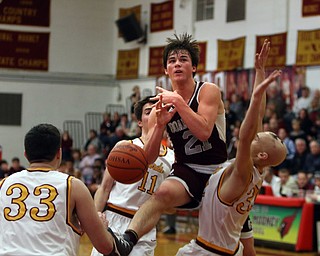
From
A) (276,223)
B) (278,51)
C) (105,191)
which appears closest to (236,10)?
(278,51)

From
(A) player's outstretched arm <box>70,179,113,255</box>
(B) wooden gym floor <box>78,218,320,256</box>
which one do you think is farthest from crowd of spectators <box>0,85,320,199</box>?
(A) player's outstretched arm <box>70,179,113,255</box>

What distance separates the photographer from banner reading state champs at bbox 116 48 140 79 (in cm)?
2548

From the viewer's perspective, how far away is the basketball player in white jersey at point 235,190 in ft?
18.0

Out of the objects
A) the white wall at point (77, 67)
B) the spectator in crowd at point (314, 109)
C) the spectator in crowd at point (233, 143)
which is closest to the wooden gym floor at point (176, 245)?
the spectator in crowd at point (233, 143)

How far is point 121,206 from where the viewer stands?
23.2 feet

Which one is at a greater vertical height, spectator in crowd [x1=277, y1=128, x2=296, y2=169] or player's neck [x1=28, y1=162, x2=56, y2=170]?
player's neck [x1=28, y1=162, x2=56, y2=170]

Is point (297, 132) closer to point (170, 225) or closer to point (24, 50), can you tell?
point (170, 225)

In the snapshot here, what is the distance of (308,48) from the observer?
18.7 metres

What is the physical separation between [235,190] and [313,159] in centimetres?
1005

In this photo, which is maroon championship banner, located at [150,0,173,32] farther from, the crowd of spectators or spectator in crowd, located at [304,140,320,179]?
spectator in crowd, located at [304,140,320,179]

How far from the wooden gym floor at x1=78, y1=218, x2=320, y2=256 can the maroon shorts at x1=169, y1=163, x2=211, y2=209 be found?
5507mm

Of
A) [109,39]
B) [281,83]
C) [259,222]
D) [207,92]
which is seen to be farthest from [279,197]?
[109,39]

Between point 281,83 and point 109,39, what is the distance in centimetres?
982

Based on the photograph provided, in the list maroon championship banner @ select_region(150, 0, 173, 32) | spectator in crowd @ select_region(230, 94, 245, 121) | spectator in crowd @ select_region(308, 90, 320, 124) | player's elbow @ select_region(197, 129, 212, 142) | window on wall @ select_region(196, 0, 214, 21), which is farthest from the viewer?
maroon championship banner @ select_region(150, 0, 173, 32)
